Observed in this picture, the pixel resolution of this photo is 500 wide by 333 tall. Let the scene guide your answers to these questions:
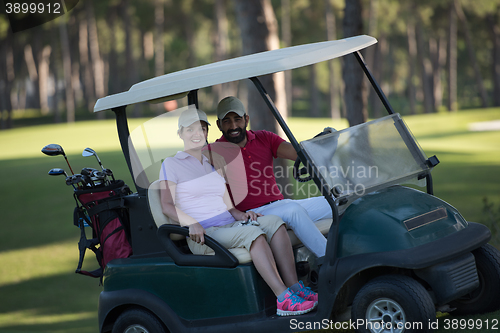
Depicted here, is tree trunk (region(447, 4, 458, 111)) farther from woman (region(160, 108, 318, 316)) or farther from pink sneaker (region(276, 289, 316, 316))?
pink sneaker (region(276, 289, 316, 316))

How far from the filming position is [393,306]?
273cm

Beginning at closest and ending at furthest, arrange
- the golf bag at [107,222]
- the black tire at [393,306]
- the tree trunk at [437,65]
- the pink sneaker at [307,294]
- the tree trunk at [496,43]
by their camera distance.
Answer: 1. the black tire at [393,306]
2. the pink sneaker at [307,294]
3. the golf bag at [107,222]
4. the tree trunk at [496,43]
5. the tree trunk at [437,65]

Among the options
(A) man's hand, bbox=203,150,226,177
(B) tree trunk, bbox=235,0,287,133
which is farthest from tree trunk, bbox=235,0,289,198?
(A) man's hand, bbox=203,150,226,177

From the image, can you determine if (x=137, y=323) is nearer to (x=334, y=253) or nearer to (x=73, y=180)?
(x=73, y=180)

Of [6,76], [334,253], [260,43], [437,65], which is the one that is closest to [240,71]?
[334,253]

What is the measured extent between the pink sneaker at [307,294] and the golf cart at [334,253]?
12cm

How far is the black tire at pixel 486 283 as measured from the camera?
305 cm

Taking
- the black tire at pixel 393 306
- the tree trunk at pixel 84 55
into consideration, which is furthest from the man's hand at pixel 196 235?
the tree trunk at pixel 84 55

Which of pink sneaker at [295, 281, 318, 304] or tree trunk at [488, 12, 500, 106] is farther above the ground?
tree trunk at [488, 12, 500, 106]

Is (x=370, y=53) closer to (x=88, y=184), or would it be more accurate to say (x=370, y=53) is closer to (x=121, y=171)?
(x=121, y=171)

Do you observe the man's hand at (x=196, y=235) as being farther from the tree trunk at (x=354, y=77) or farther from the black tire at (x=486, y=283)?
the tree trunk at (x=354, y=77)

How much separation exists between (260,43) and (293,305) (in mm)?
4311

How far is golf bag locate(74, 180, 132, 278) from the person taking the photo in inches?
141

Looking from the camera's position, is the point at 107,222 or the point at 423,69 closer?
the point at 107,222
